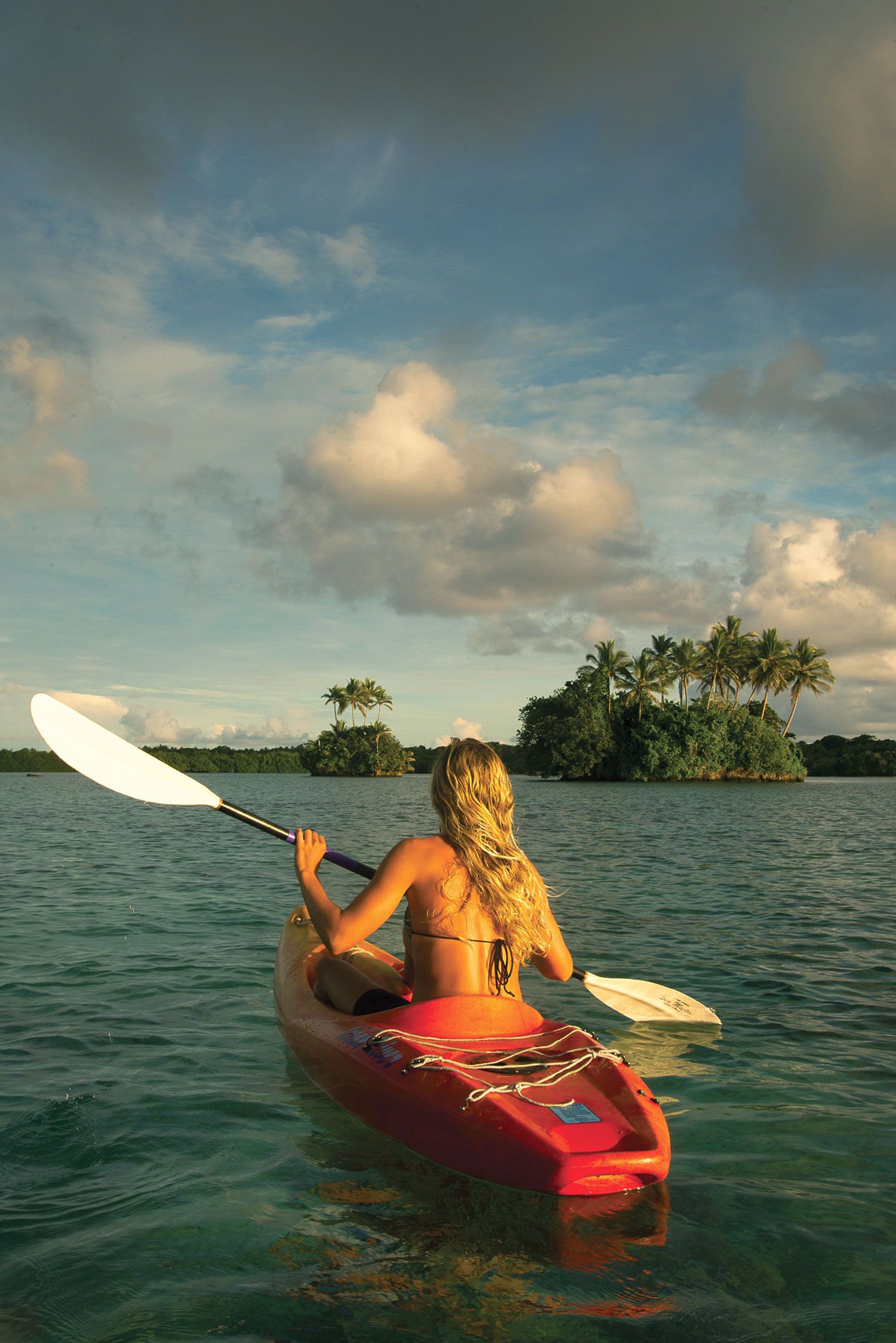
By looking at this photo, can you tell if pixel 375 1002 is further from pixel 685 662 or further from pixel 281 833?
pixel 685 662

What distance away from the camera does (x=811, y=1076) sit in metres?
4.89

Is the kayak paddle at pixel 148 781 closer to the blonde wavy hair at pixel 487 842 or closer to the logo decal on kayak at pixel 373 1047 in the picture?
the logo decal on kayak at pixel 373 1047

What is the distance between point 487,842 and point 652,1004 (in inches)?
108

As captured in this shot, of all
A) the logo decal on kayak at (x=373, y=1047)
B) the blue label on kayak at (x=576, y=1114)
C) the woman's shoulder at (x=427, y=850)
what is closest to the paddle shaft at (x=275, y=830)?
the logo decal on kayak at (x=373, y=1047)

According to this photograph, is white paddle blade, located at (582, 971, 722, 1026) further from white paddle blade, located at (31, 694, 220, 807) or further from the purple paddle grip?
white paddle blade, located at (31, 694, 220, 807)

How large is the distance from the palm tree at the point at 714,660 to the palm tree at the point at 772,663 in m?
2.06

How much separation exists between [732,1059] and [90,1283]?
143 inches

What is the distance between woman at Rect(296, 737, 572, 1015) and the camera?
12.0ft

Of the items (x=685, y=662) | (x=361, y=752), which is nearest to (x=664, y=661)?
(x=685, y=662)

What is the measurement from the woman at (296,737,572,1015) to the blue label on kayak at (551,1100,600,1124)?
0.63 meters

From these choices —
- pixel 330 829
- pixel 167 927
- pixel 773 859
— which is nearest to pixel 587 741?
pixel 330 829

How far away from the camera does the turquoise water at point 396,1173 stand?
109 inches

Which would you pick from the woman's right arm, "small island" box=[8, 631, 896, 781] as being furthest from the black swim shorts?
"small island" box=[8, 631, 896, 781]

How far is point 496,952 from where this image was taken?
151 inches
